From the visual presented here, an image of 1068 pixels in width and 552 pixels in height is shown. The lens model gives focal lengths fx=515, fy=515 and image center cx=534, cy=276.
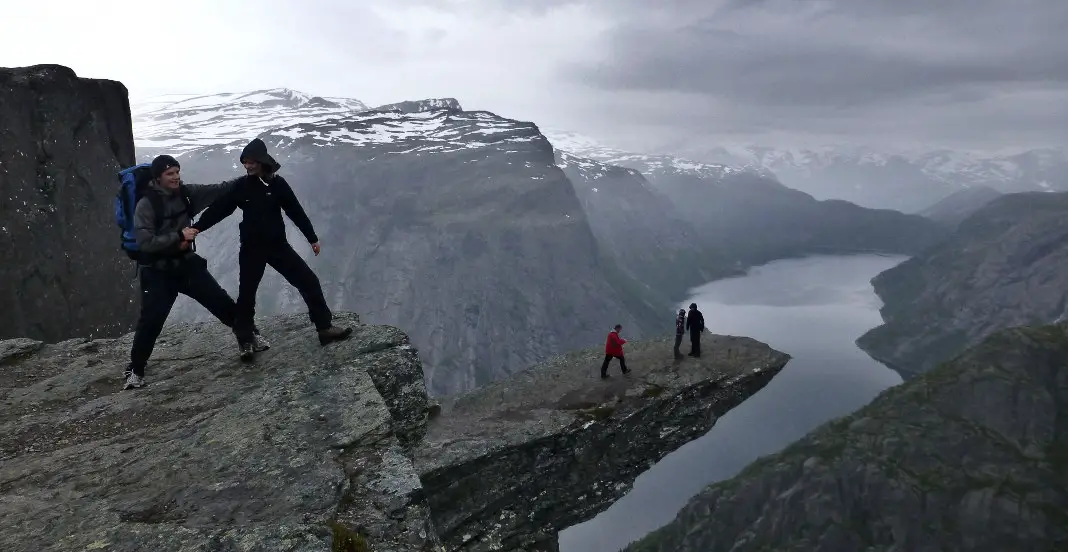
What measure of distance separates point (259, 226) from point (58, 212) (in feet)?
58.2

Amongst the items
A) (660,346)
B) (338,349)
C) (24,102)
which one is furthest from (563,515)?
(24,102)

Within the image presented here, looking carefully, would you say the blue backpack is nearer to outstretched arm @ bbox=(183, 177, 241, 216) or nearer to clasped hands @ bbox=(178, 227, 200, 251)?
clasped hands @ bbox=(178, 227, 200, 251)

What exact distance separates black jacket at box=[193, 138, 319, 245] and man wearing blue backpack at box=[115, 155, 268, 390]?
0.29 metres

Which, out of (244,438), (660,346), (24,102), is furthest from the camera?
(660,346)

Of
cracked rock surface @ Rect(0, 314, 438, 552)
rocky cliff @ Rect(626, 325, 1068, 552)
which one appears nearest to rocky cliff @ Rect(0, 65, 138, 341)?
cracked rock surface @ Rect(0, 314, 438, 552)

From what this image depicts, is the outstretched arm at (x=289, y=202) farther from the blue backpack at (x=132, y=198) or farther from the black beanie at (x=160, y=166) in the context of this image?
the blue backpack at (x=132, y=198)

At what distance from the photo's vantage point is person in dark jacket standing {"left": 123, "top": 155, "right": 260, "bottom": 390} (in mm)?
9359

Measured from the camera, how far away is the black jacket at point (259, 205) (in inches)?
386

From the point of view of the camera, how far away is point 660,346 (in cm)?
3712

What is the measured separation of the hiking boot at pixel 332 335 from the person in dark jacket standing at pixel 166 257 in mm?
1818

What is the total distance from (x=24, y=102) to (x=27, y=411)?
18.5 metres

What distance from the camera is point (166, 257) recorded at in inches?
389

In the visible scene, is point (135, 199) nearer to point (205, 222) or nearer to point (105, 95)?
point (205, 222)

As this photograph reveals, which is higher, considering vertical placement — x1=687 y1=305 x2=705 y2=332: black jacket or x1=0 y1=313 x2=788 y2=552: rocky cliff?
x1=0 y1=313 x2=788 y2=552: rocky cliff
